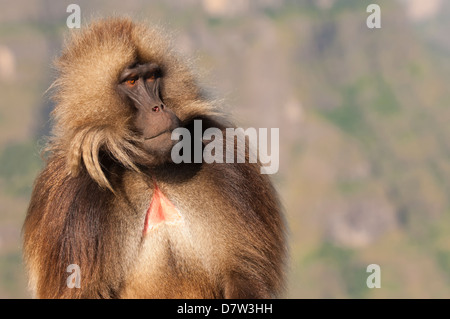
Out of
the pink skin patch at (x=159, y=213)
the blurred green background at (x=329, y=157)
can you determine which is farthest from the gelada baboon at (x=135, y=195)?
the blurred green background at (x=329, y=157)

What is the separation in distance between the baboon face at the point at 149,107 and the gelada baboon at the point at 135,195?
13 mm

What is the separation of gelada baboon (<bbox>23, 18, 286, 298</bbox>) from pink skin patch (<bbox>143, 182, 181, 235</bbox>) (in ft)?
0.04

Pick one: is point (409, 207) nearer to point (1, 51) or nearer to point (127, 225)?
point (1, 51)

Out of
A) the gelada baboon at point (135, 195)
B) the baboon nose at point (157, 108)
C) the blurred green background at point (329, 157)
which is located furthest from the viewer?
the blurred green background at point (329, 157)

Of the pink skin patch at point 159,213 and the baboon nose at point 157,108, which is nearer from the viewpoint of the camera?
the baboon nose at point 157,108

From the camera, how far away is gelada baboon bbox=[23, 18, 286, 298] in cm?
797

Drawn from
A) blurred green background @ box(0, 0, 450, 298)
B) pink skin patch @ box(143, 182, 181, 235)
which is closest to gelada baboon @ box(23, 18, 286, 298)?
pink skin patch @ box(143, 182, 181, 235)

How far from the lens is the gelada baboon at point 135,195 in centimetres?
797

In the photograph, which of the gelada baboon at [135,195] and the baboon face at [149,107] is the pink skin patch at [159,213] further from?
the baboon face at [149,107]

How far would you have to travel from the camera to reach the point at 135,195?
845 cm

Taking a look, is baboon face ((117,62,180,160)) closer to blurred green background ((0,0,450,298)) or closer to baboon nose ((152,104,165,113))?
baboon nose ((152,104,165,113))

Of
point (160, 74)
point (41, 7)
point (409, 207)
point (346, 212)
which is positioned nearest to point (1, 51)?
point (41, 7)

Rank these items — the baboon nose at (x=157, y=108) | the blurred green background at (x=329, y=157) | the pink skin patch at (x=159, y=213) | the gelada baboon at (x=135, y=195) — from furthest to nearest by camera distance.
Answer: the blurred green background at (x=329, y=157), the pink skin patch at (x=159, y=213), the baboon nose at (x=157, y=108), the gelada baboon at (x=135, y=195)

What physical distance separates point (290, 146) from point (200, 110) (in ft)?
573
